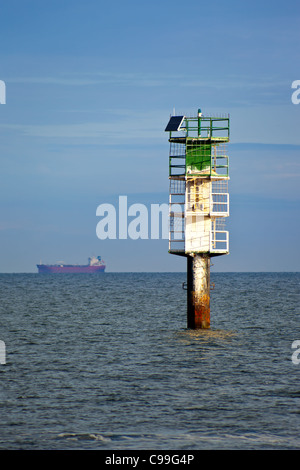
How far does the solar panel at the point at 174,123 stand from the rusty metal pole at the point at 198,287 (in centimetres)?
760

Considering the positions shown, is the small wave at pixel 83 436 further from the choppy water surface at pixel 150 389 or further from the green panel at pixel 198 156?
the green panel at pixel 198 156

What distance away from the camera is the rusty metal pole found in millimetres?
38969

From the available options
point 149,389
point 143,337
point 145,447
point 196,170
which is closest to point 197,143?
point 196,170

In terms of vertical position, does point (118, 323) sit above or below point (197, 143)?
below

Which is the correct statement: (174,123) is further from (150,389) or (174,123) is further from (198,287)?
(150,389)

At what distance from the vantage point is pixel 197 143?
40.7 m

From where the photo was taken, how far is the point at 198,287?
38969mm

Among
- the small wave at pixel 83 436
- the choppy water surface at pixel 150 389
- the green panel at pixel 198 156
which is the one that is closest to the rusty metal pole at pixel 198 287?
the choppy water surface at pixel 150 389

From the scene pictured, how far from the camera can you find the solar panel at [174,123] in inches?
1587

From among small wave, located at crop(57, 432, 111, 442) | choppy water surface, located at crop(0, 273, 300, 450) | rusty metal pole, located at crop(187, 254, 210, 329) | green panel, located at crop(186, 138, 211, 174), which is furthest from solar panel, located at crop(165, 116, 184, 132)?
small wave, located at crop(57, 432, 111, 442)

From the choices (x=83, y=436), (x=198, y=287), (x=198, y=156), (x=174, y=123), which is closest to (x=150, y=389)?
(x=83, y=436)
